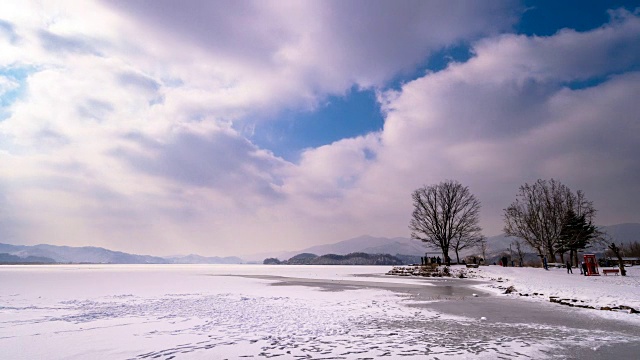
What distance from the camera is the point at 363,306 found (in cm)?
1499

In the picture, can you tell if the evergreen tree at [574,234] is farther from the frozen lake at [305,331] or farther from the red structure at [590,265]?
the frozen lake at [305,331]

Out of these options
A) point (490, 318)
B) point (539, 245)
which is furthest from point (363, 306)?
point (539, 245)

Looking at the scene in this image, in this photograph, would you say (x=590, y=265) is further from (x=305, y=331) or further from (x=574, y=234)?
(x=305, y=331)

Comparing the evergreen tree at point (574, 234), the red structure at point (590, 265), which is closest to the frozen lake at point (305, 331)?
the red structure at point (590, 265)

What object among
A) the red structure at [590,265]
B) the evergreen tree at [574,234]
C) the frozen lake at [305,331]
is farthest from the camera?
the evergreen tree at [574,234]

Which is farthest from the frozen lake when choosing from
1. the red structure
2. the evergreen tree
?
the evergreen tree

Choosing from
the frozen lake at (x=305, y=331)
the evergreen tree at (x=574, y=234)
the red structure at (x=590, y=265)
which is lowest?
the frozen lake at (x=305, y=331)

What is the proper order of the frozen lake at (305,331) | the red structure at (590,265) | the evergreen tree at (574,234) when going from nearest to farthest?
1. the frozen lake at (305,331)
2. the red structure at (590,265)
3. the evergreen tree at (574,234)

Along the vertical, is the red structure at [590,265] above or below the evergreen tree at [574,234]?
below

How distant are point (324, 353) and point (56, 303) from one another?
594 inches

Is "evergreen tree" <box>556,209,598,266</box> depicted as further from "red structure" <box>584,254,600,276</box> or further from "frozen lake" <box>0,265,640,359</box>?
"frozen lake" <box>0,265,640,359</box>

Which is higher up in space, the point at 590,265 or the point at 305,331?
the point at 590,265

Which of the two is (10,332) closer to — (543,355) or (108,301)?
(108,301)

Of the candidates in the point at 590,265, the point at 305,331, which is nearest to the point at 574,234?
the point at 590,265
